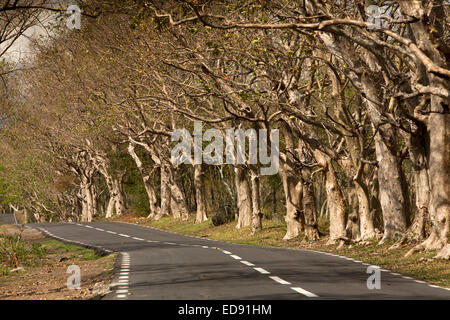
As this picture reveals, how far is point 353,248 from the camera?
23375mm

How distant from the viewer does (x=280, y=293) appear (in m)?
10.9

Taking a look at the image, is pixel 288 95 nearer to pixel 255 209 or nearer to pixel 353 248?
pixel 353 248

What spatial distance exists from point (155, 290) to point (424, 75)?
10240 millimetres

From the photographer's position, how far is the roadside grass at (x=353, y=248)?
609 inches

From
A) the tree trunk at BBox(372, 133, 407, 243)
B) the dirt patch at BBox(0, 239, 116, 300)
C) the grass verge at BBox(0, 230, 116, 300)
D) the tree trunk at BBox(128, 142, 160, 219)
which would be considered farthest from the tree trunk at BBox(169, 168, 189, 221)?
the tree trunk at BBox(372, 133, 407, 243)

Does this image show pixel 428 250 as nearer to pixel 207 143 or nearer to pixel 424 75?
pixel 424 75

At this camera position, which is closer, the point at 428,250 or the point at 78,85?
the point at 428,250

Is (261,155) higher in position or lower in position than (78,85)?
lower

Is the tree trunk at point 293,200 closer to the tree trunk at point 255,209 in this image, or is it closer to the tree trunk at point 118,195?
the tree trunk at point 255,209

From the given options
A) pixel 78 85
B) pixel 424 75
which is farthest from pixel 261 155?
pixel 424 75

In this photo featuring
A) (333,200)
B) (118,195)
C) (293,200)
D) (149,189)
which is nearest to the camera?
(333,200)

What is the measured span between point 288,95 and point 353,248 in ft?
21.8

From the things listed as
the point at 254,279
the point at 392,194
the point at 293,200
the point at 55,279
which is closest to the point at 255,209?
the point at 293,200

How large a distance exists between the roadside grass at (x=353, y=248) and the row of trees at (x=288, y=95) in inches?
23.0
